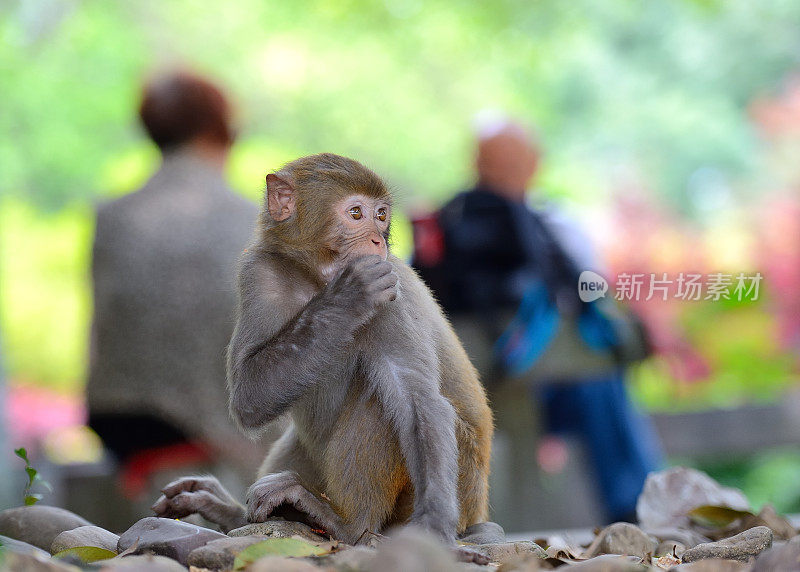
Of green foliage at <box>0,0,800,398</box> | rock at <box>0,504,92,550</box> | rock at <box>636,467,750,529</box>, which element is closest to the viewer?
rock at <box>0,504,92,550</box>

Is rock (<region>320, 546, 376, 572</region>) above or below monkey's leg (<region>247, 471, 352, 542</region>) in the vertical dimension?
above

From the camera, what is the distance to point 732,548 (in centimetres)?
285

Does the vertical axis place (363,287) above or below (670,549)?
above

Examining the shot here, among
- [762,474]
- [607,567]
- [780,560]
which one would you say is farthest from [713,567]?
[762,474]

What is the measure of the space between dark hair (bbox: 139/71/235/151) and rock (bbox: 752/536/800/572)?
379 centimetres

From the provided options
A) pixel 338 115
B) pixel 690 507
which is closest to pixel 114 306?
pixel 690 507

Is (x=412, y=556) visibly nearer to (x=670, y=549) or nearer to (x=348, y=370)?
(x=348, y=370)

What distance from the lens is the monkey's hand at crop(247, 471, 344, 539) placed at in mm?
2859

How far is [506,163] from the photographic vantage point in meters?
5.39

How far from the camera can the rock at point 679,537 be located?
10.7ft

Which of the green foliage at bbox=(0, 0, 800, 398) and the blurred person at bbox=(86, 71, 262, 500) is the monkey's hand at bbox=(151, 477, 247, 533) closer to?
the blurred person at bbox=(86, 71, 262, 500)

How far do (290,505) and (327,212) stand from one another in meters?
0.91

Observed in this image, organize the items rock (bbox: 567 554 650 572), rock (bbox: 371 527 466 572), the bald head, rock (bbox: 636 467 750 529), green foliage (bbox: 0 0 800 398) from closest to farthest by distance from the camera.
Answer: rock (bbox: 371 527 466 572) → rock (bbox: 567 554 650 572) → rock (bbox: 636 467 750 529) → the bald head → green foliage (bbox: 0 0 800 398)

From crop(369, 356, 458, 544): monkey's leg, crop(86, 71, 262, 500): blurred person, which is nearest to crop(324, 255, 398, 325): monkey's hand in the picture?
crop(369, 356, 458, 544): monkey's leg
